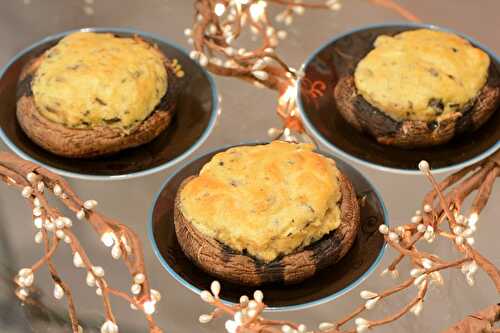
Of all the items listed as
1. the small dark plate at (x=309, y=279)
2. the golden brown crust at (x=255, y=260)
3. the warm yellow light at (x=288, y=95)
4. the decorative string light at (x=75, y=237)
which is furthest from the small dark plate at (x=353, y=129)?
the decorative string light at (x=75, y=237)

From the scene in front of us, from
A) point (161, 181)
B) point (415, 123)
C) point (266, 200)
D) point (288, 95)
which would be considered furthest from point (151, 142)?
point (415, 123)

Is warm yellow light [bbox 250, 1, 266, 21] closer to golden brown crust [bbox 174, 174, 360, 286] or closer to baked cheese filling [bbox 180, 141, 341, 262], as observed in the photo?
baked cheese filling [bbox 180, 141, 341, 262]

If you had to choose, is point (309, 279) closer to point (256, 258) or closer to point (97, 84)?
point (256, 258)

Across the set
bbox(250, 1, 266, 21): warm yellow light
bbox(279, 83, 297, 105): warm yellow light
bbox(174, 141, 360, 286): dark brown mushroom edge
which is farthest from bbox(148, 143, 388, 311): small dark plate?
bbox(250, 1, 266, 21): warm yellow light

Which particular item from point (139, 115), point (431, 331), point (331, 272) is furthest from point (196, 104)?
point (431, 331)

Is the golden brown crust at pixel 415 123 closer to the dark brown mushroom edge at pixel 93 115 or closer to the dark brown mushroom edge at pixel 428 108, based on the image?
the dark brown mushroom edge at pixel 428 108
